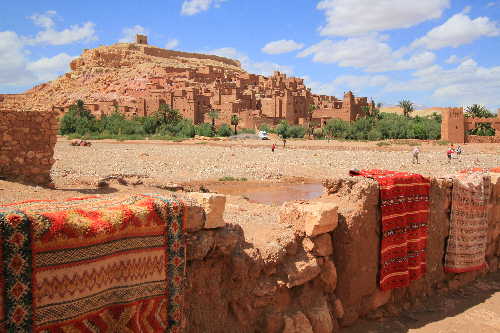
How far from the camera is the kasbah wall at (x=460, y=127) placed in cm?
3672

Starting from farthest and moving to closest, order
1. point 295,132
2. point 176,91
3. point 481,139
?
1. point 176,91
2. point 295,132
3. point 481,139

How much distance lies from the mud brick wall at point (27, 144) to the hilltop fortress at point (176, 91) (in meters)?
39.2

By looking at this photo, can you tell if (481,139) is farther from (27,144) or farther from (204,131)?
(27,144)

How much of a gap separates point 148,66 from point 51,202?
84023mm

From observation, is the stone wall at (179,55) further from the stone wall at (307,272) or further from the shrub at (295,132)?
the stone wall at (307,272)

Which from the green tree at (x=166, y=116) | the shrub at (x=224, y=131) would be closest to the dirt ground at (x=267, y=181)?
the shrub at (x=224, y=131)

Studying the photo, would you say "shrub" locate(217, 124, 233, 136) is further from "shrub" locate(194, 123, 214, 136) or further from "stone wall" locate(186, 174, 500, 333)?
"stone wall" locate(186, 174, 500, 333)

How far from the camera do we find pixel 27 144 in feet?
32.5

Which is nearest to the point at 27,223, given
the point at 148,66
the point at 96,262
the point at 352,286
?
the point at 96,262

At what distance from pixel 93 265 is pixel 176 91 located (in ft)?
189

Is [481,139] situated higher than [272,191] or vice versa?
[481,139]

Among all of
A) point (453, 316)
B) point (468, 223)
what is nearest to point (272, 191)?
point (468, 223)

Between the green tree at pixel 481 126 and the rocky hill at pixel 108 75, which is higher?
the rocky hill at pixel 108 75

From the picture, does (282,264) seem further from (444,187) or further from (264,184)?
(264,184)
